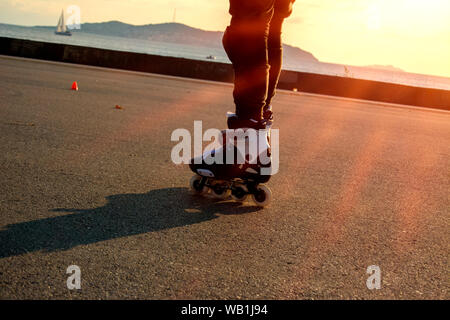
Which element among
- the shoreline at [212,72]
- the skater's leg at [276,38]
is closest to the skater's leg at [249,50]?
the skater's leg at [276,38]

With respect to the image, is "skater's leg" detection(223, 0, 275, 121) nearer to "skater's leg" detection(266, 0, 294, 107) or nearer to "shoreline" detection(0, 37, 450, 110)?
"skater's leg" detection(266, 0, 294, 107)

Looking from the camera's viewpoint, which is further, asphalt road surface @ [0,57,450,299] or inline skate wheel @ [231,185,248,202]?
inline skate wheel @ [231,185,248,202]

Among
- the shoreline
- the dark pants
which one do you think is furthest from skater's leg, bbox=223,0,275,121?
the shoreline

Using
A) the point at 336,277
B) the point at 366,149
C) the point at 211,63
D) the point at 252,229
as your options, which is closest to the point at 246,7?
the point at 252,229

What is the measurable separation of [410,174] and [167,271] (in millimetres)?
3194

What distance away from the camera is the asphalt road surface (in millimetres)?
1965

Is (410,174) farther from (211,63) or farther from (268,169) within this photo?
(211,63)

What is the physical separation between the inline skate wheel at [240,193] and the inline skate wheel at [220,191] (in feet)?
0.14

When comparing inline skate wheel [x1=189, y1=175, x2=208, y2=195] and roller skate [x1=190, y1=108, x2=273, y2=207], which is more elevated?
roller skate [x1=190, y1=108, x2=273, y2=207]

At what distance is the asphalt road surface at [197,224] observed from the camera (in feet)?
6.45

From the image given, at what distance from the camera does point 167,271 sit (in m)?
2.03

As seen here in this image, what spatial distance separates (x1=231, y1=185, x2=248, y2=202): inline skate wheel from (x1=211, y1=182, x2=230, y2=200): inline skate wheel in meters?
0.04

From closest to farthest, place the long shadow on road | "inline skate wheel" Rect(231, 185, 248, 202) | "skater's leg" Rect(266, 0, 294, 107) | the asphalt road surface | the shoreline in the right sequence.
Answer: the asphalt road surface → the long shadow on road → "inline skate wheel" Rect(231, 185, 248, 202) → "skater's leg" Rect(266, 0, 294, 107) → the shoreline

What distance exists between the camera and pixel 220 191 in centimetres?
318
